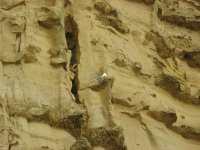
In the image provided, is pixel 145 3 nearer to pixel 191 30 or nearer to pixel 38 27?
pixel 191 30

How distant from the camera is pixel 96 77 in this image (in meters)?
6.04

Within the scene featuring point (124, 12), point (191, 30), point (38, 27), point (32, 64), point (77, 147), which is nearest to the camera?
point (77, 147)

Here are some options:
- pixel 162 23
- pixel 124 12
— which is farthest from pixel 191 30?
pixel 124 12

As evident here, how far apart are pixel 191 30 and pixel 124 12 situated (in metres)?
0.93

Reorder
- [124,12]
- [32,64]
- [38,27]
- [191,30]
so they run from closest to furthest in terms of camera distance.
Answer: [32,64]
[38,27]
[124,12]
[191,30]

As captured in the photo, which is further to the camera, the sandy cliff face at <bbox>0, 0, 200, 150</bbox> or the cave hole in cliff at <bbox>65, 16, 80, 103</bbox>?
the cave hole in cliff at <bbox>65, 16, 80, 103</bbox>

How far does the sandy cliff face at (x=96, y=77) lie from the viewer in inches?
209

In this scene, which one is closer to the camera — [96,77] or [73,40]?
[96,77]

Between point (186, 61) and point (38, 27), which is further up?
point (38, 27)

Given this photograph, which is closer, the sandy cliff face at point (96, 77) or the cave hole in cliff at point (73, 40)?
the sandy cliff face at point (96, 77)

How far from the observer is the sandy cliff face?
209 inches

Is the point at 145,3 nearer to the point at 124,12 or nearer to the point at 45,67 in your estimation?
the point at 124,12

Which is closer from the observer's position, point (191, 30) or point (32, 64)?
point (32, 64)

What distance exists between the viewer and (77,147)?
5055mm
